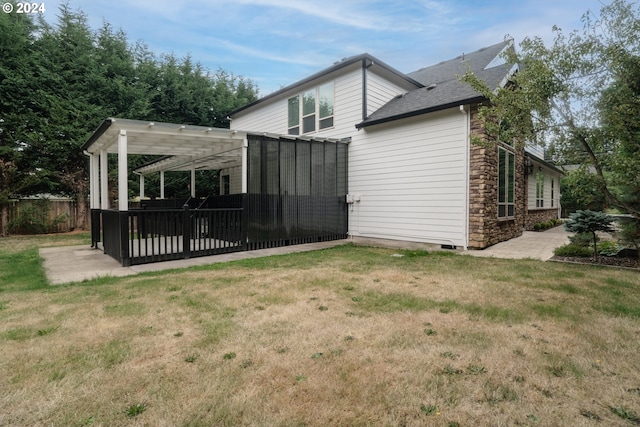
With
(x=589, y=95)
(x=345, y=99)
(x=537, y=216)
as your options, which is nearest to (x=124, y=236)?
(x=345, y=99)

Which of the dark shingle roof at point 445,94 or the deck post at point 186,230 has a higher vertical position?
the dark shingle roof at point 445,94

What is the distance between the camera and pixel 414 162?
8.56 meters

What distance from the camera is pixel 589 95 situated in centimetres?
443

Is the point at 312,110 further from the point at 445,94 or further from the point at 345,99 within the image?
the point at 445,94

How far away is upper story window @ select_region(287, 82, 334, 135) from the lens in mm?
10727

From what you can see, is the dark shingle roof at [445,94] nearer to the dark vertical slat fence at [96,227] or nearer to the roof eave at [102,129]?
the roof eave at [102,129]

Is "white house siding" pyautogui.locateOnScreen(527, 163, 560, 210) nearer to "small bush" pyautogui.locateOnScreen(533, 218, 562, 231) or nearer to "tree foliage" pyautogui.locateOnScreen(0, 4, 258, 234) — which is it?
"small bush" pyautogui.locateOnScreen(533, 218, 562, 231)

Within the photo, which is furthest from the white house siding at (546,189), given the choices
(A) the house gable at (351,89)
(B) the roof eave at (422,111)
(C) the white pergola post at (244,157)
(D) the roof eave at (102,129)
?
(D) the roof eave at (102,129)

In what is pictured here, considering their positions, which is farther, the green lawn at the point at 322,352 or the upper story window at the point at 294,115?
the upper story window at the point at 294,115

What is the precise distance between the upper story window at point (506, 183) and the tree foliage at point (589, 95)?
3580 mm

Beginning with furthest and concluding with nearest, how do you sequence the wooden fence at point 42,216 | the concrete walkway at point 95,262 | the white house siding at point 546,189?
the white house siding at point 546,189
the wooden fence at point 42,216
the concrete walkway at point 95,262

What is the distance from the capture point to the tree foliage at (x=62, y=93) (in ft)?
35.6

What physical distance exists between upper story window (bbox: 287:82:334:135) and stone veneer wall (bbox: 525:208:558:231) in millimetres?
8805

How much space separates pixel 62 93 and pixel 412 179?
12.8 metres
